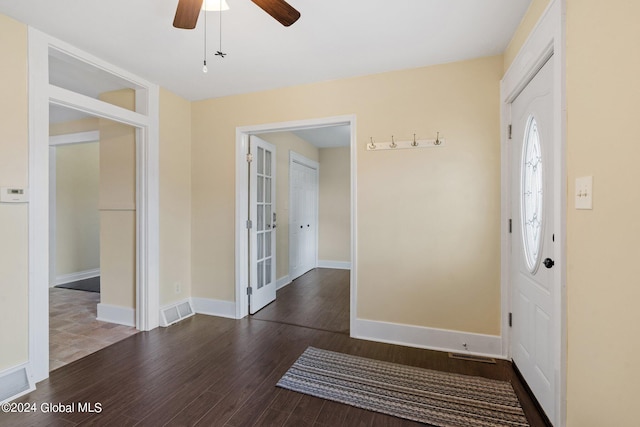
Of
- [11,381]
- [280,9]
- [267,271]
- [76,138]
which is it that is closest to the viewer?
[280,9]

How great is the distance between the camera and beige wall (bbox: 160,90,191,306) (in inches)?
121

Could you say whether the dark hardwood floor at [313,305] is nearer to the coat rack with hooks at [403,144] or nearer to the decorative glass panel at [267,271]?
the decorative glass panel at [267,271]

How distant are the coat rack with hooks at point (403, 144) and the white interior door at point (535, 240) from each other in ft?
1.89

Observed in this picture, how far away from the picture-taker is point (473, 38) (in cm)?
212

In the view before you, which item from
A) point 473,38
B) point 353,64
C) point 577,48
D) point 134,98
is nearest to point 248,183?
point 134,98

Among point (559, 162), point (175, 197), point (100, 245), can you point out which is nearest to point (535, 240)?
point (559, 162)

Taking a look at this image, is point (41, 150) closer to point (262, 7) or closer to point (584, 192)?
point (262, 7)

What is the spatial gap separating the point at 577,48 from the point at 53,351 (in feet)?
13.7

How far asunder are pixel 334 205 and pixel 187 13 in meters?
4.89

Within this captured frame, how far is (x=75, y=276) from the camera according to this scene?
4.89 meters

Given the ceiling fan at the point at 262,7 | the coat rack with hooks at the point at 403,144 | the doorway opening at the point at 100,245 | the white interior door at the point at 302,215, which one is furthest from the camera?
the white interior door at the point at 302,215

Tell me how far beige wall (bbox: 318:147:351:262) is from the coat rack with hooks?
3.37m

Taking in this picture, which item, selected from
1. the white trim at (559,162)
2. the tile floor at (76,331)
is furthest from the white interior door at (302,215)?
the white trim at (559,162)

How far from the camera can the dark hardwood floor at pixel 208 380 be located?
167 centimetres
